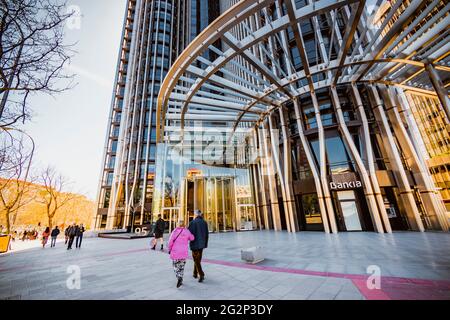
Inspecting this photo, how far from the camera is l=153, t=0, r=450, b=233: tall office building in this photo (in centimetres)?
984

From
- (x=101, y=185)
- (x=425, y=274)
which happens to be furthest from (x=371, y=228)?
(x=101, y=185)

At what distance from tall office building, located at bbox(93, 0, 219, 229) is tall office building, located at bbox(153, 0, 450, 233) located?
15.0 meters

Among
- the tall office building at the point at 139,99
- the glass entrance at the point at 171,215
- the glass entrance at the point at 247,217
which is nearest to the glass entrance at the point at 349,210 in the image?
the glass entrance at the point at 247,217

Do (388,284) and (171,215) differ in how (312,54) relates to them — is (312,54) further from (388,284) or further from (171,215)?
(171,215)

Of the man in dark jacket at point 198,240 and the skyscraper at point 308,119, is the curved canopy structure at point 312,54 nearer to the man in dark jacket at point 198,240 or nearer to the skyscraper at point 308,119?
the skyscraper at point 308,119

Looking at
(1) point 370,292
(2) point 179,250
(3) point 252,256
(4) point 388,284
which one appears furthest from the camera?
(3) point 252,256

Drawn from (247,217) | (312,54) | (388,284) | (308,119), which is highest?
(312,54)

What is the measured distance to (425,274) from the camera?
411 cm

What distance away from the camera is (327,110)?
15.8 metres

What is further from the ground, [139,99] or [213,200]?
[139,99]

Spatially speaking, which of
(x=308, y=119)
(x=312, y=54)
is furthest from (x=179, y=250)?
(x=312, y=54)

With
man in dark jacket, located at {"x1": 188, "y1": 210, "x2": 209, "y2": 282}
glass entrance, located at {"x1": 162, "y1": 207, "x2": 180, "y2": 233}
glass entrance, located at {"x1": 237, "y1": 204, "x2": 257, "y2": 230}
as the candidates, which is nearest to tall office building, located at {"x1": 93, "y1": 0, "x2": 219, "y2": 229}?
glass entrance, located at {"x1": 162, "y1": 207, "x2": 180, "y2": 233}

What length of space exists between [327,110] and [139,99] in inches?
1340
